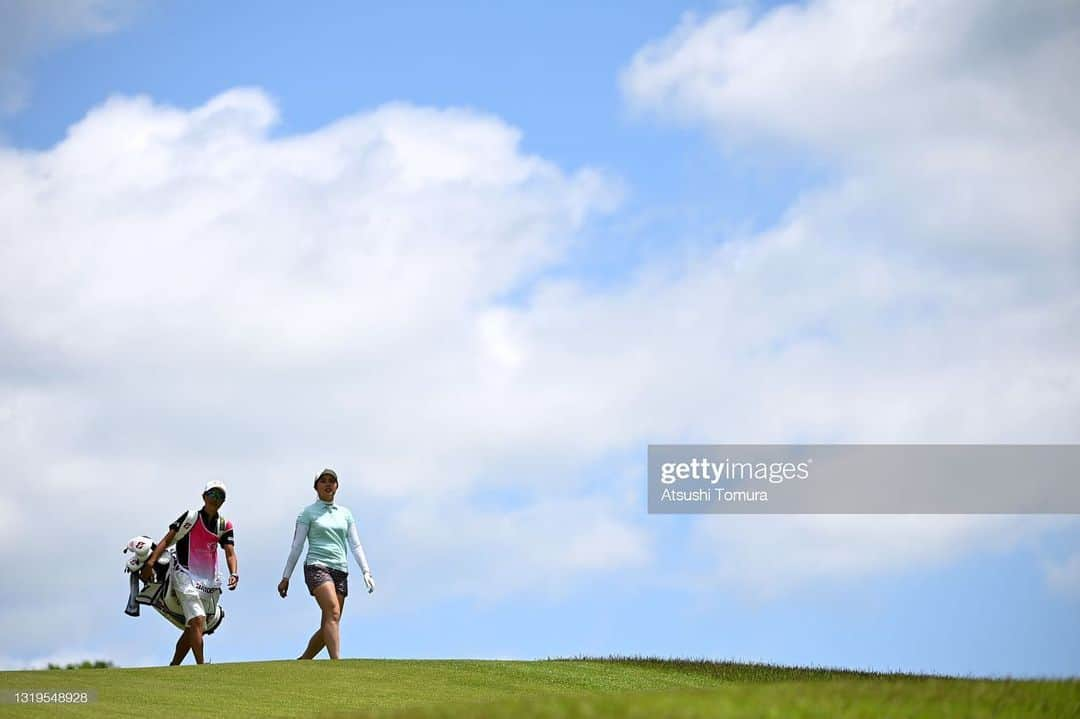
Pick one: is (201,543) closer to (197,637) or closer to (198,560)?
(198,560)

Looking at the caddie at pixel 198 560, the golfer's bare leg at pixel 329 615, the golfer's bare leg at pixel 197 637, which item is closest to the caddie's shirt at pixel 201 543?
the caddie at pixel 198 560

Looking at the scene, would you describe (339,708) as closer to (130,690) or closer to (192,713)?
(192,713)

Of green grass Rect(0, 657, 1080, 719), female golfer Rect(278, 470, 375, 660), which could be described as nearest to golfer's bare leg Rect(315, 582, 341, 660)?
female golfer Rect(278, 470, 375, 660)

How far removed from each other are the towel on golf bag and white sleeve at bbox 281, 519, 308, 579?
3.73ft

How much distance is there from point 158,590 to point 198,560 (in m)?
0.75

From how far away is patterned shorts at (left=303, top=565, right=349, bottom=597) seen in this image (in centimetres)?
1762

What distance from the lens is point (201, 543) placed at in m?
17.8

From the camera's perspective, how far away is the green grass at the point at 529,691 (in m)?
9.56

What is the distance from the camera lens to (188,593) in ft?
57.9

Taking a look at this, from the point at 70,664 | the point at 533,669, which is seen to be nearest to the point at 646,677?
the point at 533,669

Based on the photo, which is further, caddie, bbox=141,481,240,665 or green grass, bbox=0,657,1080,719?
caddie, bbox=141,481,240,665

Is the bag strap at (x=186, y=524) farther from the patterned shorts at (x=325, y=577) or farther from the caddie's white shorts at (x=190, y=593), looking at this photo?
the patterned shorts at (x=325, y=577)

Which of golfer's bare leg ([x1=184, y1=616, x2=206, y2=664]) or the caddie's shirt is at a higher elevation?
the caddie's shirt

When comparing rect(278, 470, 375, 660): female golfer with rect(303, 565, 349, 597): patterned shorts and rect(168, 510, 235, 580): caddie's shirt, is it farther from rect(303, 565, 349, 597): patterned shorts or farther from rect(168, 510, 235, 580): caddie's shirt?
rect(168, 510, 235, 580): caddie's shirt
